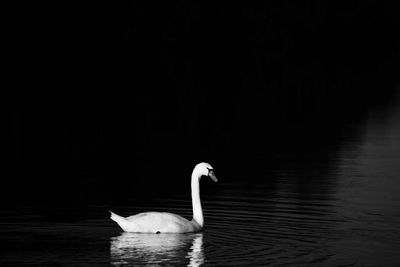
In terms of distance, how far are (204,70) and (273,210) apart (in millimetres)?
52972

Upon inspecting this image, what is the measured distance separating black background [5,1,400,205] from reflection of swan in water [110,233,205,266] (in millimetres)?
4228

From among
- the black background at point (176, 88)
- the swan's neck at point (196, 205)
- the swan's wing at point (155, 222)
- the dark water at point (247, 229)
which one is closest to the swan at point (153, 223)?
the swan's wing at point (155, 222)

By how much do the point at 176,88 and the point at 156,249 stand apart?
40.2m

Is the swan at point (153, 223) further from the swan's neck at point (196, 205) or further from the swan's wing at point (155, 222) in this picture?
the swan's neck at point (196, 205)

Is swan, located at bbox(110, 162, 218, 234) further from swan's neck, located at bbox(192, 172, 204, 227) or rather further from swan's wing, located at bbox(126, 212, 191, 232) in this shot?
swan's neck, located at bbox(192, 172, 204, 227)

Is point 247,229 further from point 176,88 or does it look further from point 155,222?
point 176,88

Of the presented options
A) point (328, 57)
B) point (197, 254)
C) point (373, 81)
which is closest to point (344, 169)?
point (197, 254)

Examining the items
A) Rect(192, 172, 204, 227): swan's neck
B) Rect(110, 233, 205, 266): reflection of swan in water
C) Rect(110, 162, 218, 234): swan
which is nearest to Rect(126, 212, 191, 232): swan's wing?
Rect(110, 162, 218, 234): swan

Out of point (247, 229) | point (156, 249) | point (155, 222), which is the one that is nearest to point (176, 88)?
point (247, 229)

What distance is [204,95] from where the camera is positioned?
5469 cm

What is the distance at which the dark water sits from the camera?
57.5 feet

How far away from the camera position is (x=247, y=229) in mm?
20125

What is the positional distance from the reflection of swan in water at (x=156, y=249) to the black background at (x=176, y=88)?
423 cm

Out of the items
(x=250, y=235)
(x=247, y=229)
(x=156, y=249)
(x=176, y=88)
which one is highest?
(x=176, y=88)
